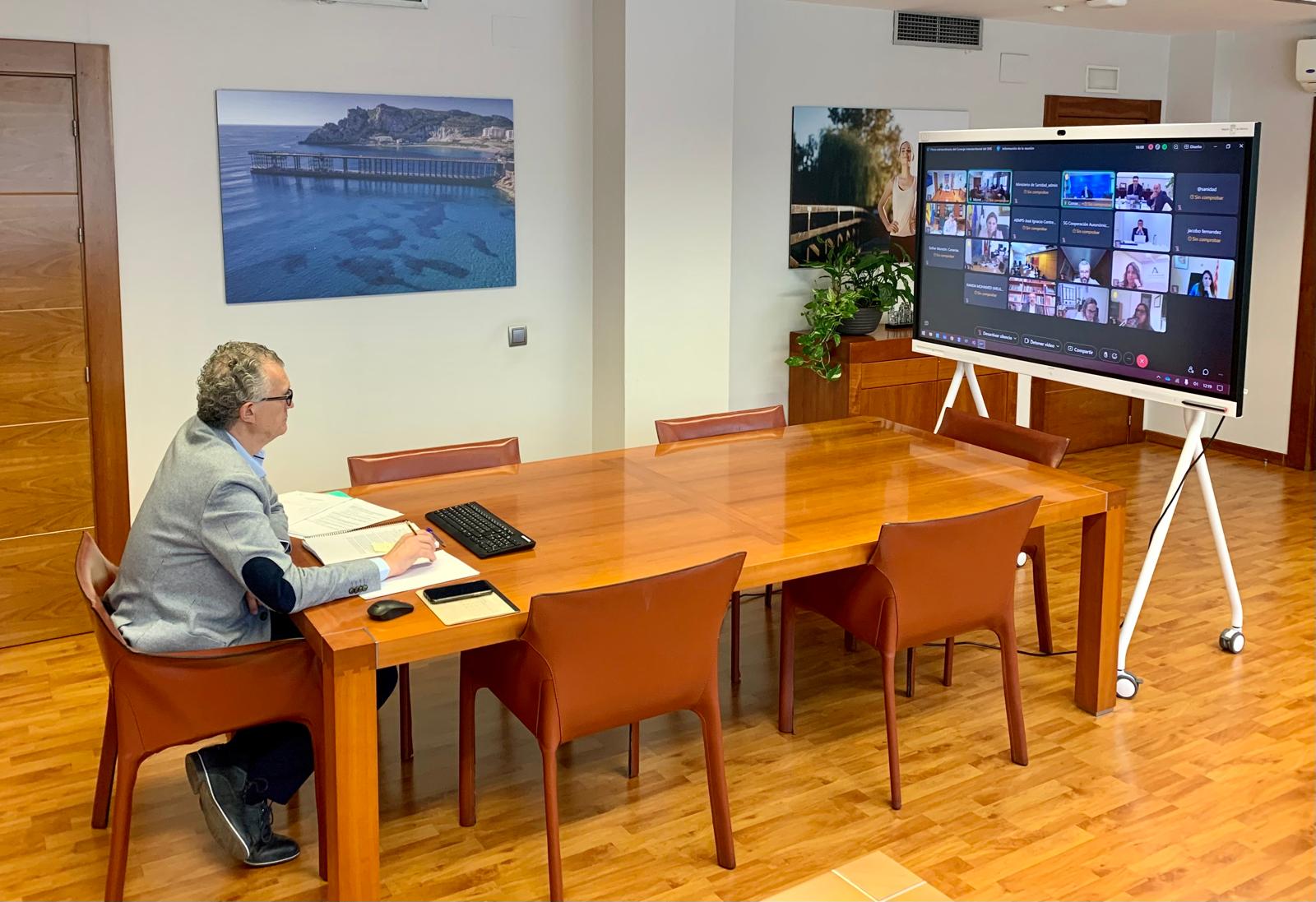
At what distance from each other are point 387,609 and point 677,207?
324cm

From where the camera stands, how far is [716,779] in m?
3.17

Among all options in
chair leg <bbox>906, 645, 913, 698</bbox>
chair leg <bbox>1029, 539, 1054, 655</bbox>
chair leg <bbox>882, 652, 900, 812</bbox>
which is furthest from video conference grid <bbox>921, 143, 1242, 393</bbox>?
chair leg <bbox>882, 652, 900, 812</bbox>

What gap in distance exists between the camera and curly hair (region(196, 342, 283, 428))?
299cm

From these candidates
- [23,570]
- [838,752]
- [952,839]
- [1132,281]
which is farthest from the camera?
[23,570]

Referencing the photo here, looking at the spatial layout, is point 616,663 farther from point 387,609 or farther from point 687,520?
point 687,520

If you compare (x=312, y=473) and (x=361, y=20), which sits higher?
(x=361, y=20)

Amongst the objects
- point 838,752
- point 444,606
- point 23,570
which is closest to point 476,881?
point 444,606

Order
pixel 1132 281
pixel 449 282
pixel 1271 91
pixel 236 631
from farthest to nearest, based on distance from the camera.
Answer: pixel 1271 91
pixel 449 282
pixel 1132 281
pixel 236 631

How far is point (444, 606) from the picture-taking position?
2922 mm

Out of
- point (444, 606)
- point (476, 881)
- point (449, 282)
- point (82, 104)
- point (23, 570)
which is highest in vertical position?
point (82, 104)

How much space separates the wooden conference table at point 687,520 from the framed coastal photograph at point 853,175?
2.06 m

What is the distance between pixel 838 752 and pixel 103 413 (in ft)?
9.92

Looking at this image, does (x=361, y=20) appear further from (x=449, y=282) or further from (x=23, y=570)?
(x=23, y=570)

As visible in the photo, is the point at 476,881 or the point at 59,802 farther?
the point at 59,802
